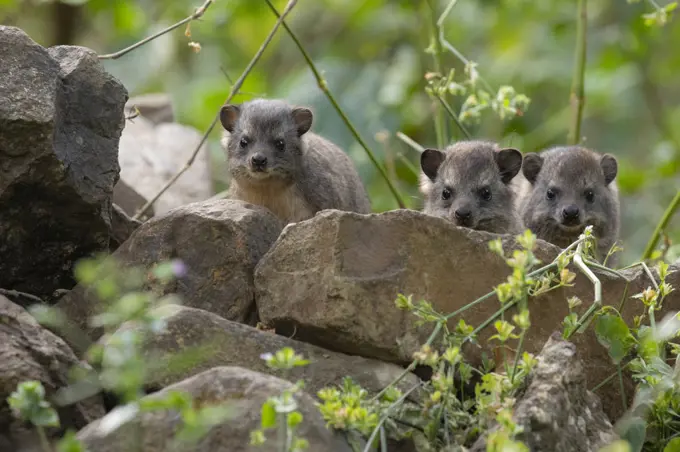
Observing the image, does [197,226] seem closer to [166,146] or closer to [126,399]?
[126,399]

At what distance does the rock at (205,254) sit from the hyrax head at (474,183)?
2027 mm

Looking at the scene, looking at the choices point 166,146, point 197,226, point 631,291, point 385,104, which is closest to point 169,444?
point 197,226

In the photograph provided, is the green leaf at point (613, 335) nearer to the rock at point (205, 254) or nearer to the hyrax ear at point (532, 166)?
the rock at point (205, 254)

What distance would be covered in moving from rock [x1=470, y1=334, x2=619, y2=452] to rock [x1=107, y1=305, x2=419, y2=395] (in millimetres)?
573

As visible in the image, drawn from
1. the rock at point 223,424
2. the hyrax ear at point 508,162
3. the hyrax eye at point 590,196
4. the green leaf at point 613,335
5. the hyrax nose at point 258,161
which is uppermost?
the rock at point 223,424

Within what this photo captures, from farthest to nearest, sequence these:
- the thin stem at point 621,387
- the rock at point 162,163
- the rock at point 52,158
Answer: the rock at point 162,163 < the rock at point 52,158 < the thin stem at point 621,387

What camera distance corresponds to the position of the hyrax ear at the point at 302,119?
319 inches

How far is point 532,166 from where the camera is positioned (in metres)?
8.12

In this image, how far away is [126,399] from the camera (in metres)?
3.38

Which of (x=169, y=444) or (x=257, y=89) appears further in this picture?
(x=257, y=89)

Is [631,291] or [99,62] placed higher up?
[99,62]

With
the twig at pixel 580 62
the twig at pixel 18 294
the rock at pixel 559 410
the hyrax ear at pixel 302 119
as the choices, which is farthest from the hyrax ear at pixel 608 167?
the twig at pixel 18 294

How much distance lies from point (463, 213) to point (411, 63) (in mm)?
4730

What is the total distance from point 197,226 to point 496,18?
8.60 meters
